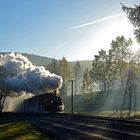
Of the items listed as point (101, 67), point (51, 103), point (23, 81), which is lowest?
point (51, 103)

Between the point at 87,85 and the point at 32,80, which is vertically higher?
the point at 87,85

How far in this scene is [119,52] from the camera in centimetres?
8706

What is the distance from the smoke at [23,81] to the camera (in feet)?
200

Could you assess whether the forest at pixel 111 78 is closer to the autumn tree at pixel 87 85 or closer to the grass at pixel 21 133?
the autumn tree at pixel 87 85

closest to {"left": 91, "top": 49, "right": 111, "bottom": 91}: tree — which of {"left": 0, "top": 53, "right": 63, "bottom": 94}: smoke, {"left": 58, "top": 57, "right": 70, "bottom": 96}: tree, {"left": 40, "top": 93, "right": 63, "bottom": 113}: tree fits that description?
{"left": 58, "top": 57, "right": 70, "bottom": 96}: tree

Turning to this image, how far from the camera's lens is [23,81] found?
6212 cm

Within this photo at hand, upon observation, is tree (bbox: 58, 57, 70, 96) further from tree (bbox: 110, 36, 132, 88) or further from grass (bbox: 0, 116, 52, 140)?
grass (bbox: 0, 116, 52, 140)

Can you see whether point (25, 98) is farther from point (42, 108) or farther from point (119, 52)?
point (119, 52)

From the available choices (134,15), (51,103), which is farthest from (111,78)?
(134,15)

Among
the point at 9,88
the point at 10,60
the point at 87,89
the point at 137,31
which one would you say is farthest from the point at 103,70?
the point at 137,31

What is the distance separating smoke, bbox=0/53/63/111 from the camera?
6109 cm

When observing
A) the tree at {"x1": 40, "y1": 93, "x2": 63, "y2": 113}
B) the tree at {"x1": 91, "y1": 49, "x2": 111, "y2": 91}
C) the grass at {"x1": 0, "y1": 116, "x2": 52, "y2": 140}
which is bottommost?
the grass at {"x1": 0, "y1": 116, "x2": 52, "y2": 140}

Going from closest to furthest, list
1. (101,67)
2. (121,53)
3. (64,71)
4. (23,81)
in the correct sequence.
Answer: (23,81) → (121,53) → (101,67) → (64,71)

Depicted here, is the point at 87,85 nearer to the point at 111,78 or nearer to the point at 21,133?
the point at 111,78
